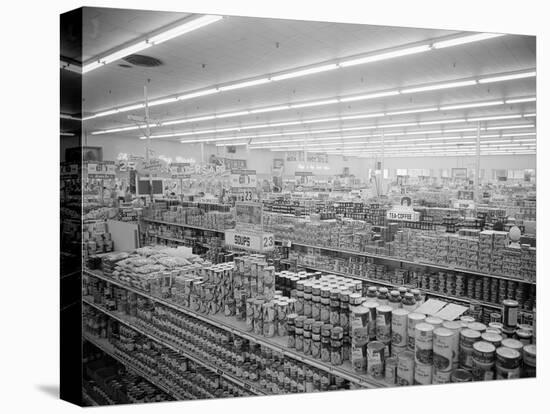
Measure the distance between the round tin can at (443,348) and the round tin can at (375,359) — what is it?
0.32 meters

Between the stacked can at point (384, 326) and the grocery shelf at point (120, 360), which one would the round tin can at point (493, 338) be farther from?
the grocery shelf at point (120, 360)

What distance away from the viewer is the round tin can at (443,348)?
2361 millimetres

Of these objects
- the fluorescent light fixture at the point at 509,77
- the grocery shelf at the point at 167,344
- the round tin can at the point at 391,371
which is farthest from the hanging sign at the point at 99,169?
the fluorescent light fixture at the point at 509,77

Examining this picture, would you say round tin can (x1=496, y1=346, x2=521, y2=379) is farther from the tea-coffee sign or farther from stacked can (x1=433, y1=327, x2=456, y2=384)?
the tea-coffee sign

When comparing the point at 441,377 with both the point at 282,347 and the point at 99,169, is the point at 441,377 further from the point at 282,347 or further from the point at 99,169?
the point at 99,169

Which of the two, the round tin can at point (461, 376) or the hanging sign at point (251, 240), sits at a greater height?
the hanging sign at point (251, 240)

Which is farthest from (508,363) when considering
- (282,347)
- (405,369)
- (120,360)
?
(120,360)

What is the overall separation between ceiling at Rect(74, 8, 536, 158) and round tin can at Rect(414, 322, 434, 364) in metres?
3.15

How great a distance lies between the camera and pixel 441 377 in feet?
7.86

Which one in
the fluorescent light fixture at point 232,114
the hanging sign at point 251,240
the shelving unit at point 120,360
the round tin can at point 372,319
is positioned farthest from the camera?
the fluorescent light fixture at point 232,114

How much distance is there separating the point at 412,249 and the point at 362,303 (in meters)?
2.73

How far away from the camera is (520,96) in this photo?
1141 cm

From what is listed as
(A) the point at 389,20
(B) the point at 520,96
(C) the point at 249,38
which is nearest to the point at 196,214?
(C) the point at 249,38

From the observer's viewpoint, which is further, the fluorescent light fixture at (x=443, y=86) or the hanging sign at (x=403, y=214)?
the fluorescent light fixture at (x=443, y=86)
